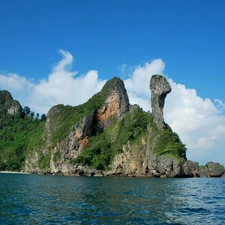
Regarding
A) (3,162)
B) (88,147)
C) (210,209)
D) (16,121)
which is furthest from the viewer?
(16,121)

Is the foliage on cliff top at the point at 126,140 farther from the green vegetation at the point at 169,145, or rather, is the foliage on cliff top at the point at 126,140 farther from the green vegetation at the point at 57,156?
the green vegetation at the point at 57,156

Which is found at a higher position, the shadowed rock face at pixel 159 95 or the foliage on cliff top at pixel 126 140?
the shadowed rock face at pixel 159 95

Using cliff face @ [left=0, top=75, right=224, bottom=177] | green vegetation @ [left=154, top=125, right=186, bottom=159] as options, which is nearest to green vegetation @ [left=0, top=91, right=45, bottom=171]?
cliff face @ [left=0, top=75, right=224, bottom=177]

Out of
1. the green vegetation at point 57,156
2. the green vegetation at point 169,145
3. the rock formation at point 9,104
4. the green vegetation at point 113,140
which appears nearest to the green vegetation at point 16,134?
the rock formation at point 9,104

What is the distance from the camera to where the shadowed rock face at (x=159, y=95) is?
84.3 m

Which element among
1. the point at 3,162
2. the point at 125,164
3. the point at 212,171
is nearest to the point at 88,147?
the point at 125,164

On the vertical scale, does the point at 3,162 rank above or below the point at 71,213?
above

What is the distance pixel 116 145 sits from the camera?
304 ft

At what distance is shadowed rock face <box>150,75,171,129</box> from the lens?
277 ft

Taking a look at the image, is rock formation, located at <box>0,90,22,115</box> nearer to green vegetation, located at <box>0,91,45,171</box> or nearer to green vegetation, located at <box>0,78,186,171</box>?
green vegetation, located at <box>0,91,45,171</box>

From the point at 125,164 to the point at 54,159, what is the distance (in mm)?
31645

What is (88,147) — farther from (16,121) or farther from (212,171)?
(16,121)

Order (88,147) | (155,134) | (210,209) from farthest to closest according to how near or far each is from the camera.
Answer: (88,147) < (155,134) < (210,209)

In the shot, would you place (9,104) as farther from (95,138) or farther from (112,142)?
(112,142)
